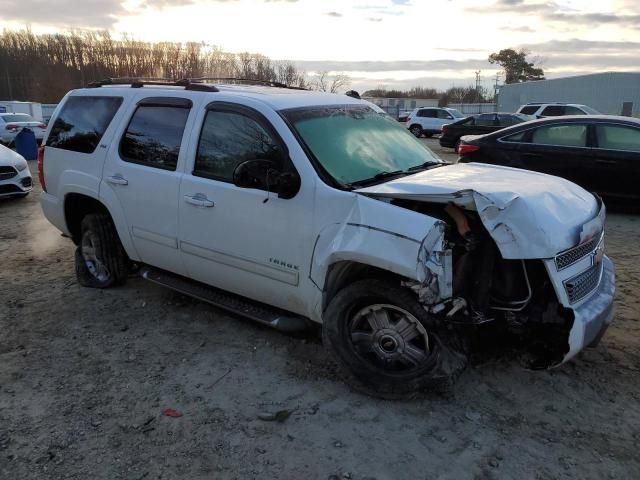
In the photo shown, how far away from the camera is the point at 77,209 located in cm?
527

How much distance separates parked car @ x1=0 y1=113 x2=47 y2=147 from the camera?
1838 cm

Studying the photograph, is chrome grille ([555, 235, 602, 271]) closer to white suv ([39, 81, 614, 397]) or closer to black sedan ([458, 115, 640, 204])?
white suv ([39, 81, 614, 397])

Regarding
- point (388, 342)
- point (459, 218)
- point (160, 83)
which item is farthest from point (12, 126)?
point (459, 218)

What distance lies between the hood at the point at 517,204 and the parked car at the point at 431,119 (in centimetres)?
2530

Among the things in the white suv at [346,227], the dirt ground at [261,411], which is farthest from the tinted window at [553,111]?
the white suv at [346,227]

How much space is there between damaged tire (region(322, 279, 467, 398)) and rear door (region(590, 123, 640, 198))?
623cm

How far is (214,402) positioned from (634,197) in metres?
7.26

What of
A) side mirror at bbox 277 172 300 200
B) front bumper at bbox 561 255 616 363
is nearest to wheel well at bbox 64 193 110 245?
side mirror at bbox 277 172 300 200

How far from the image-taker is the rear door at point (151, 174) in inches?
166

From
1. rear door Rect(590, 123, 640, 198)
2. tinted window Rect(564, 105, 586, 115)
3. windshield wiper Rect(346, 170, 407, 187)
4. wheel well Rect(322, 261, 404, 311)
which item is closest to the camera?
wheel well Rect(322, 261, 404, 311)

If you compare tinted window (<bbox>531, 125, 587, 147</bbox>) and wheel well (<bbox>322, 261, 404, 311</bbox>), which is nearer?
wheel well (<bbox>322, 261, 404, 311</bbox>)

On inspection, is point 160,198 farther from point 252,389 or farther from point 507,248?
point 507,248

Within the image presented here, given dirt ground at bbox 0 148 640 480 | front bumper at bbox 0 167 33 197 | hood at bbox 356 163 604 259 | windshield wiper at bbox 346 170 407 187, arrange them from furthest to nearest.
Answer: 1. front bumper at bbox 0 167 33 197
2. windshield wiper at bbox 346 170 407 187
3. hood at bbox 356 163 604 259
4. dirt ground at bbox 0 148 640 480

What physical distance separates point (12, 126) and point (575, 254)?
788 inches
